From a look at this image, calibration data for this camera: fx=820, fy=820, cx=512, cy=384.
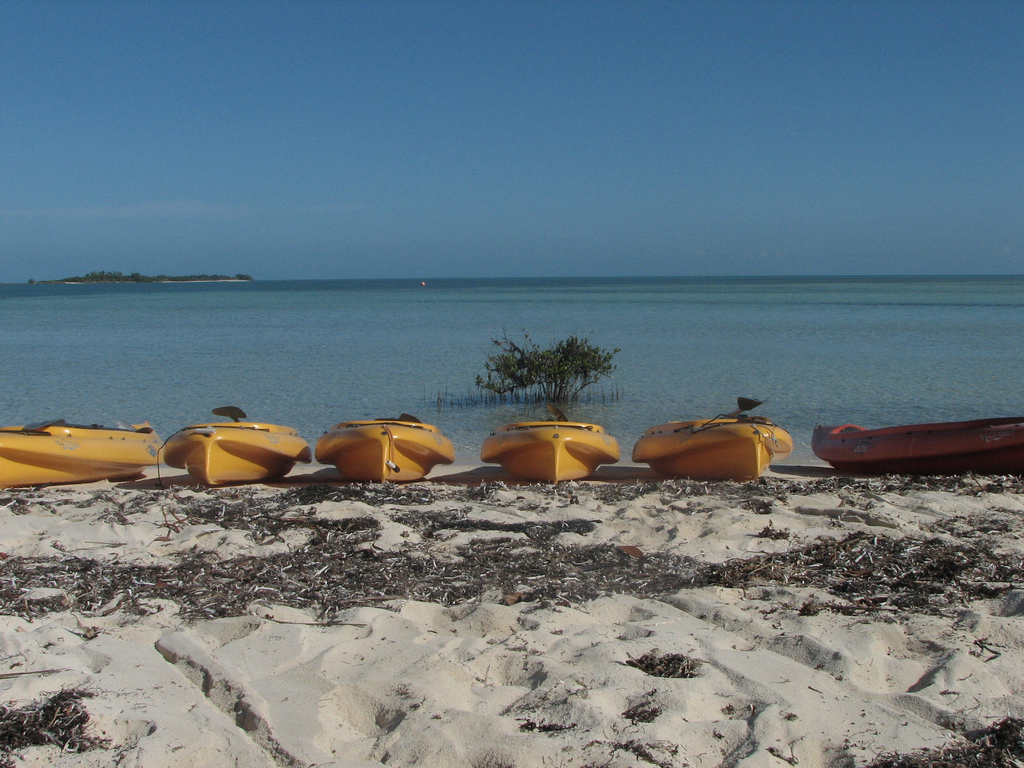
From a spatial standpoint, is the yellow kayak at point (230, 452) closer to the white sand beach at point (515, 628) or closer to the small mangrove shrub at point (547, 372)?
the white sand beach at point (515, 628)

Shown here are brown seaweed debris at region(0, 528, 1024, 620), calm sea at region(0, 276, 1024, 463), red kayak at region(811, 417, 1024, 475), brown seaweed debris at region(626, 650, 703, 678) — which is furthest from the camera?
calm sea at region(0, 276, 1024, 463)

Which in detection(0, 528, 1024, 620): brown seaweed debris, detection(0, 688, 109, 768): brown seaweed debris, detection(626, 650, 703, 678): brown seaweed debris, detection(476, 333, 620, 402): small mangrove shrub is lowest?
detection(0, 528, 1024, 620): brown seaweed debris

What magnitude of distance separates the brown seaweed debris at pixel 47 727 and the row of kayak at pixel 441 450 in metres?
4.58

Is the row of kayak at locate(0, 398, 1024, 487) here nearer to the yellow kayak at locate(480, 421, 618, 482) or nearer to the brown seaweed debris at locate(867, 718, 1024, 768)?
the yellow kayak at locate(480, 421, 618, 482)

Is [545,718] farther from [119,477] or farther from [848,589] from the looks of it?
[119,477]

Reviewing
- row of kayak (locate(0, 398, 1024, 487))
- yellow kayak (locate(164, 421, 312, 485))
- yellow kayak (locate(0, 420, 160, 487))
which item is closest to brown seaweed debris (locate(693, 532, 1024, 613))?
row of kayak (locate(0, 398, 1024, 487))

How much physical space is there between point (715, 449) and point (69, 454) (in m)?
5.92

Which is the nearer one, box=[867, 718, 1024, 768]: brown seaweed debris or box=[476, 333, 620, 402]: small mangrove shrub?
box=[867, 718, 1024, 768]: brown seaweed debris

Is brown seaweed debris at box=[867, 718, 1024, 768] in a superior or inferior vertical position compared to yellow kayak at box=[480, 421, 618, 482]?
inferior

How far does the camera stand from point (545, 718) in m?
3.05

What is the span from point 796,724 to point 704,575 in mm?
1724

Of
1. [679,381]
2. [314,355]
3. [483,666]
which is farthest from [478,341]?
[483,666]

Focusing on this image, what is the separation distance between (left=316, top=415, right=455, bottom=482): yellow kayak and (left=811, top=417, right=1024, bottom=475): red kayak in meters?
4.24

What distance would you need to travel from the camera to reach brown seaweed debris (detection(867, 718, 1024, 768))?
2.76 meters
